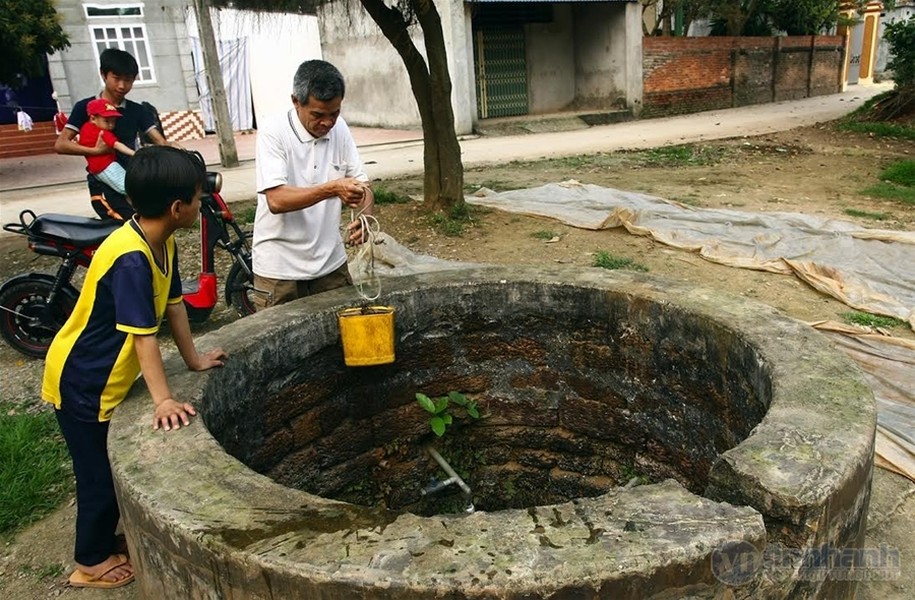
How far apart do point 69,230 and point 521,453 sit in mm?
3107

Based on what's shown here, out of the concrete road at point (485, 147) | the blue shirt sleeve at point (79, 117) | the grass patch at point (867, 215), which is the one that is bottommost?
the grass patch at point (867, 215)

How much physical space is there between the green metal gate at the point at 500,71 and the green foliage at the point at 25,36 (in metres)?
8.68

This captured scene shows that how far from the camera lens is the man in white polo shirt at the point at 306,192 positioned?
272 centimetres

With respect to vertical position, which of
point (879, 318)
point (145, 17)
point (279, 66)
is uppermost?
point (145, 17)

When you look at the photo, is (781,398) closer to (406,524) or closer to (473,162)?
(406,524)

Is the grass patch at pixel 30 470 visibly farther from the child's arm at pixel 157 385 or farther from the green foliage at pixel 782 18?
the green foliage at pixel 782 18

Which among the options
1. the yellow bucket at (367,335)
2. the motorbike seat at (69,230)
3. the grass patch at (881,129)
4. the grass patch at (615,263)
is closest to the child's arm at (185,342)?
the yellow bucket at (367,335)

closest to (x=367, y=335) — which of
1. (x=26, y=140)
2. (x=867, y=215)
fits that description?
(x=867, y=215)

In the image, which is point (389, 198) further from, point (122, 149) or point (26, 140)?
point (26, 140)

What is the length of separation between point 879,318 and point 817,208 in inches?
125

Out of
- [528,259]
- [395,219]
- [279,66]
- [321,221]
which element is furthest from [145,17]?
[321,221]

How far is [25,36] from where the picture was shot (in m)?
10.8

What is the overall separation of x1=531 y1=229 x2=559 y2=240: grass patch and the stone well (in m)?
3.32

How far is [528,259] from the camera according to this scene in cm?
589
